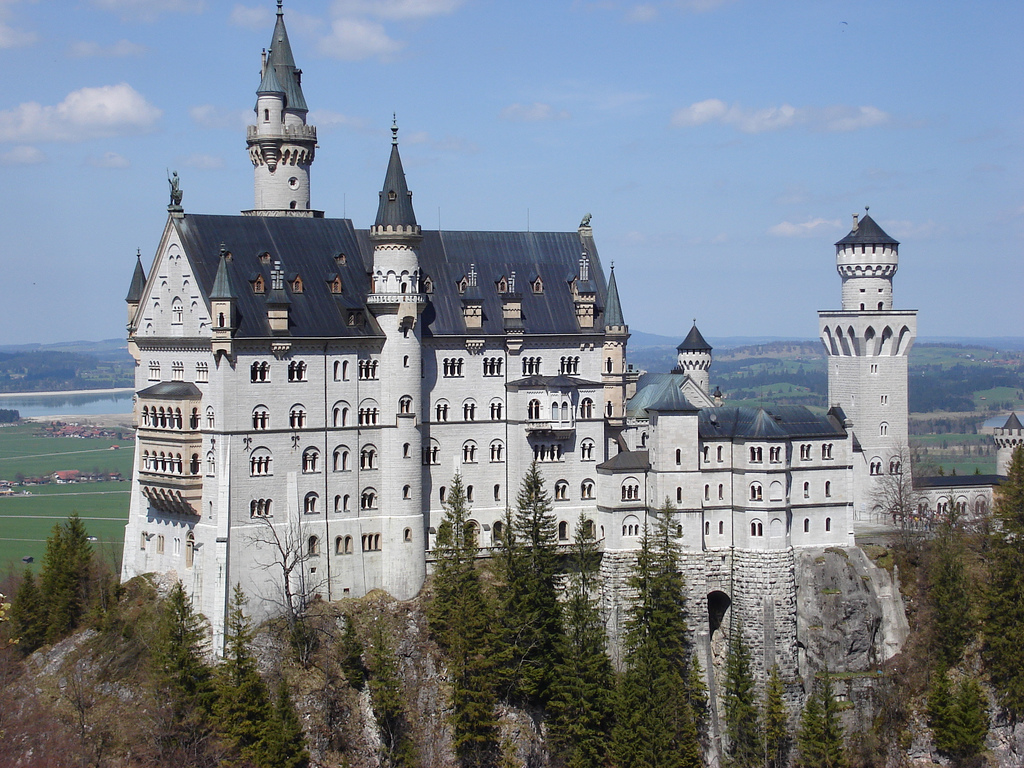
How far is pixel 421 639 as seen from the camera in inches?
3361

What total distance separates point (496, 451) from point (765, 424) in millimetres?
17320

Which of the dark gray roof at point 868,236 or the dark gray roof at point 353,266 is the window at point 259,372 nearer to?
the dark gray roof at point 353,266

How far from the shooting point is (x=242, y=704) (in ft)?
251

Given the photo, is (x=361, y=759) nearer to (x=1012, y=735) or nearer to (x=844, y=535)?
(x=844, y=535)

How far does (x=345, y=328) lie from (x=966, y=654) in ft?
149

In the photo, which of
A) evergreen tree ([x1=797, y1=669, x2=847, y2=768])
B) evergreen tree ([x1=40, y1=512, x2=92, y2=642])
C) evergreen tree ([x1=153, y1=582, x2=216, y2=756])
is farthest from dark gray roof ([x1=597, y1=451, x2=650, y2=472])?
evergreen tree ([x1=40, y1=512, x2=92, y2=642])

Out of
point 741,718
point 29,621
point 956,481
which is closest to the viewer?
point 741,718

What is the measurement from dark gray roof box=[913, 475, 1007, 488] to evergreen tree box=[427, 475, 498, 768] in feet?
116

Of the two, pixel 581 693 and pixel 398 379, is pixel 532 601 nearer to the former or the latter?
pixel 581 693

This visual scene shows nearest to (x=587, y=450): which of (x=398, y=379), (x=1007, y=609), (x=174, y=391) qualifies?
(x=398, y=379)

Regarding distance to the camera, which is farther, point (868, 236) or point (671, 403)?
point (868, 236)

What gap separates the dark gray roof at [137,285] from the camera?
9325cm

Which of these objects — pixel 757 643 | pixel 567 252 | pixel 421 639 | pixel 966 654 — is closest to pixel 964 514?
pixel 966 654

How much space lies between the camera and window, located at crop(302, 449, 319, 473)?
8462cm
